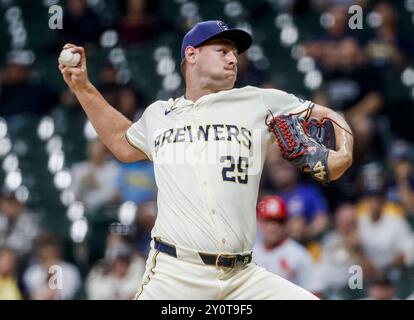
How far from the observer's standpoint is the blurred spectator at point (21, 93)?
7727mm

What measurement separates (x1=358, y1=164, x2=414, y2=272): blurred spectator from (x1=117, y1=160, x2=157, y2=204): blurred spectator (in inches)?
54.5

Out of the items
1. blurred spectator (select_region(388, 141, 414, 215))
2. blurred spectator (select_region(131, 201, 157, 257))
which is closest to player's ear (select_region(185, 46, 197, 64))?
blurred spectator (select_region(131, 201, 157, 257))

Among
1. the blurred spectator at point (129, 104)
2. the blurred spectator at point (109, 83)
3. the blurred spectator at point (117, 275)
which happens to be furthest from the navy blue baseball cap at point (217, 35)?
the blurred spectator at point (109, 83)

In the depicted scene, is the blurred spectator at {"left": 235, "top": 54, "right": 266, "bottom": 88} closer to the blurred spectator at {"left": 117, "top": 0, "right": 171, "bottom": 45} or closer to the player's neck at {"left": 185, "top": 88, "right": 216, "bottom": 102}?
the blurred spectator at {"left": 117, "top": 0, "right": 171, "bottom": 45}

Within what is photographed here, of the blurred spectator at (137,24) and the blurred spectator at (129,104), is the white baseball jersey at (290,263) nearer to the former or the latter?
the blurred spectator at (129,104)

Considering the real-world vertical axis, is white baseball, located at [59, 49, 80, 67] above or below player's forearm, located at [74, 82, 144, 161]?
above

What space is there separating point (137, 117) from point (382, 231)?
1.88 metres

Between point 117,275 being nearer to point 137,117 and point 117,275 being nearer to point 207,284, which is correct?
point 137,117

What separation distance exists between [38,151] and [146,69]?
103cm

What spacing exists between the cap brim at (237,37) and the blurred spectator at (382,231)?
2448 millimetres

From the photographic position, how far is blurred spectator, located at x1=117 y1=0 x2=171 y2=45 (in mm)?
7959

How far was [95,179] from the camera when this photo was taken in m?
7.02

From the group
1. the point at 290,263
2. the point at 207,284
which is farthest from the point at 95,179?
the point at 207,284
